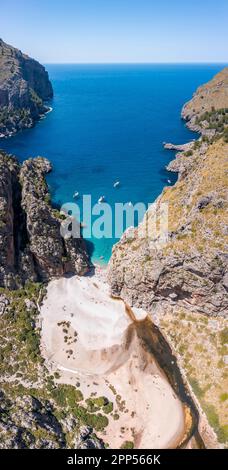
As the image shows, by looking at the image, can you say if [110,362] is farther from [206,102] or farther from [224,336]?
[206,102]

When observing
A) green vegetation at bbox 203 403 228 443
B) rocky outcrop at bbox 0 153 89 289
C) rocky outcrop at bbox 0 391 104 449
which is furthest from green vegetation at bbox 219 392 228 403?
rocky outcrop at bbox 0 153 89 289

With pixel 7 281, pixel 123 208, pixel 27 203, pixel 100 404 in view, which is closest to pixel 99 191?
pixel 123 208

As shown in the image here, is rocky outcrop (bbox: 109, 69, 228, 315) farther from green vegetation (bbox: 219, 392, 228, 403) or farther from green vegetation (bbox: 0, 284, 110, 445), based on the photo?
green vegetation (bbox: 0, 284, 110, 445)

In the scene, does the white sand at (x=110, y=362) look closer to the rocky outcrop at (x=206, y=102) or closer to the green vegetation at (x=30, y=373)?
the green vegetation at (x=30, y=373)

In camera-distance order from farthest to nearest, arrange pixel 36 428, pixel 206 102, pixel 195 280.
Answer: pixel 206 102, pixel 195 280, pixel 36 428

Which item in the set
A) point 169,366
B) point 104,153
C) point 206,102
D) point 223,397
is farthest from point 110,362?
point 206,102

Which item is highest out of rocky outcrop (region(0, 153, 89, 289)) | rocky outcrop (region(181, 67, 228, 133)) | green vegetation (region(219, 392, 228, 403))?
rocky outcrop (region(181, 67, 228, 133))
